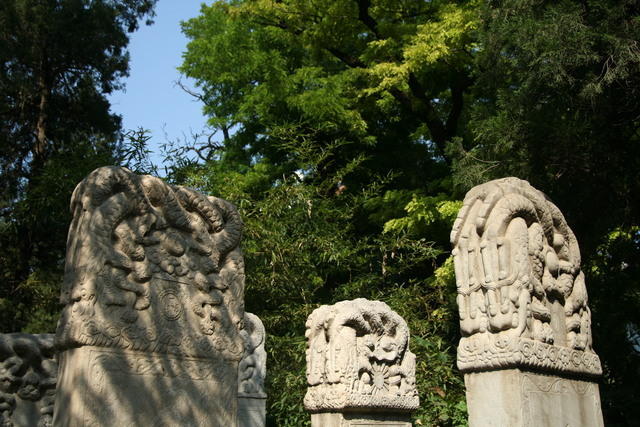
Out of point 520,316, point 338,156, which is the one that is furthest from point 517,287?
point 338,156

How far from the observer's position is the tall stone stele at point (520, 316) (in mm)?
4668

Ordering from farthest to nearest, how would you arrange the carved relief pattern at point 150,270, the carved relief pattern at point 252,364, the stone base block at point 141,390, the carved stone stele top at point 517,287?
the carved relief pattern at point 252,364, the carved stone stele top at point 517,287, the carved relief pattern at point 150,270, the stone base block at point 141,390

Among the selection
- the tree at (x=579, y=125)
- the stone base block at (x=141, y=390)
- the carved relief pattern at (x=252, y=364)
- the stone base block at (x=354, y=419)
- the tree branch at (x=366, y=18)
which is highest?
the tree branch at (x=366, y=18)

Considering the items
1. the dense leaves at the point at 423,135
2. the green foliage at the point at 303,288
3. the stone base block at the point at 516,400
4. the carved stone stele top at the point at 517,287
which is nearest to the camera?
the stone base block at the point at 516,400

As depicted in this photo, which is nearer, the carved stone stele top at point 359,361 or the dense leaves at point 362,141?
the carved stone stele top at point 359,361

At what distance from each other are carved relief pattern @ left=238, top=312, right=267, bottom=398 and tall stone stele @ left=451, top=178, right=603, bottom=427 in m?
4.09

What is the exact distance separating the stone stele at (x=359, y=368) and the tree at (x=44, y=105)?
943cm

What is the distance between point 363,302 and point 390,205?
795cm

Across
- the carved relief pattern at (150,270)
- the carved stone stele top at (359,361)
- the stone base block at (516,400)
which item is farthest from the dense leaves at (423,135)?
the carved relief pattern at (150,270)

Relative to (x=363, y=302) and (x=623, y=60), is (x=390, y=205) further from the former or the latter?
(x=363, y=302)

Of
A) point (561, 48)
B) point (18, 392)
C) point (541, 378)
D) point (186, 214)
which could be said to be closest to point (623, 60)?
point (561, 48)

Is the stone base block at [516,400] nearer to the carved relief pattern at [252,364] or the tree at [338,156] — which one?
the carved relief pattern at [252,364]

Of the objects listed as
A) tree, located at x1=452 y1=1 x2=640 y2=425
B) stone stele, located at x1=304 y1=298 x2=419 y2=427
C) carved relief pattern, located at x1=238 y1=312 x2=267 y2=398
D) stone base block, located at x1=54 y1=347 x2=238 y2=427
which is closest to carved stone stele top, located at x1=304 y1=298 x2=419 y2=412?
stone stele, located at x1=304 y1=298 x2=419 y2=427

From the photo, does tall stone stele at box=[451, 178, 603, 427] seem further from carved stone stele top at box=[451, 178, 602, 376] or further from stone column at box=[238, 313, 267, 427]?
stone column at box=[238, 313, 267, 427]
